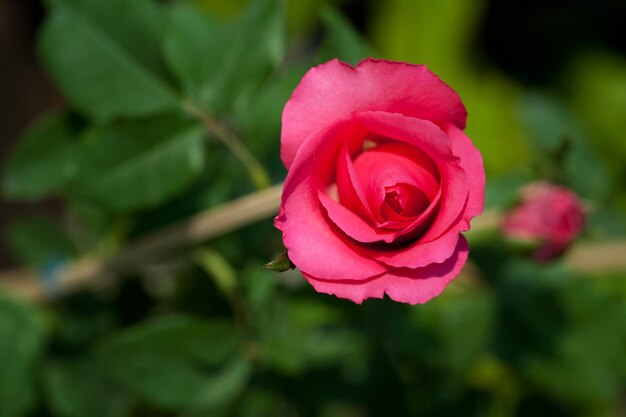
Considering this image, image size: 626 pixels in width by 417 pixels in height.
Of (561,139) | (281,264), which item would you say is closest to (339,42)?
(281,264)

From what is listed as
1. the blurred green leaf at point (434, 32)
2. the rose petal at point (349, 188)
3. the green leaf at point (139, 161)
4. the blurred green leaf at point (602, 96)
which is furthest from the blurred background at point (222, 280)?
the blurred green leaf at point (434, 32)

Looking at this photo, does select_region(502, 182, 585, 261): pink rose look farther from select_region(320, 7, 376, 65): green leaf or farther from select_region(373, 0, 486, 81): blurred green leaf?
select_region(373, 0, 486, 81): blurred green leaf

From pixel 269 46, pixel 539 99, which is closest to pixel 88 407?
pixel 269 46

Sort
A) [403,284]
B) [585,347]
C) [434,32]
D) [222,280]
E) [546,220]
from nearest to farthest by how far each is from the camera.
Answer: [403,284] < [546,220] < [222,280] < [585,347] < [434,32]

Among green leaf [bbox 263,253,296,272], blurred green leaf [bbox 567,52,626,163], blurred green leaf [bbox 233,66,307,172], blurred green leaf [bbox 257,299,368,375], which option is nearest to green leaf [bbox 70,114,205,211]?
blurred green leaf [bbox 233,66,307,172]

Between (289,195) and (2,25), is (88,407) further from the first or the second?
(2,25)

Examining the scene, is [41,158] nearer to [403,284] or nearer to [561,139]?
[403,284]

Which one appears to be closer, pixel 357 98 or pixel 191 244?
pixel 357 98
